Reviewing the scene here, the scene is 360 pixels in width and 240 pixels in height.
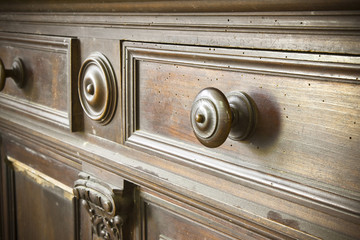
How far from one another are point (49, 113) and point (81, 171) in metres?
0.11

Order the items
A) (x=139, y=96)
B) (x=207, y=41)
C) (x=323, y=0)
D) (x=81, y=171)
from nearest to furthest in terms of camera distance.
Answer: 1. (x=323, y=0)
2. (x=207, y=41)
3. (x=139, y=96)
4. (x=81, y=171)

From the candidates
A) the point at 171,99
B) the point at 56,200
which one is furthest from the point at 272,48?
the point at 56,200

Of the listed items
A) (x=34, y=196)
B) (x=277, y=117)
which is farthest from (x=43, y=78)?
(x=277, y=117)

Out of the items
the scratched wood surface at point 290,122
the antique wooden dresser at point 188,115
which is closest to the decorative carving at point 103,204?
the antique wooden dresser at point 188,115

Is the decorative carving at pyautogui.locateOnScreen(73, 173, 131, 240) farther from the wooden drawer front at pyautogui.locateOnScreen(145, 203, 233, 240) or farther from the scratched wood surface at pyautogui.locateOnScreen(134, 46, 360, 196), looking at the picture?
the scratched wood surface at pyautogui.locateOnScreen(134, 46, 360, 196)

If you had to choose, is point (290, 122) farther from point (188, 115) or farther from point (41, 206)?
point (41, 206)

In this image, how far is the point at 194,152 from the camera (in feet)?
1.45

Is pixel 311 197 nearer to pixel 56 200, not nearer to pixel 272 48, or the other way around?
pixel 272 48

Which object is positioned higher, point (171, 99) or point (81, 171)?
point (171, 99)

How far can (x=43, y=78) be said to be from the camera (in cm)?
66

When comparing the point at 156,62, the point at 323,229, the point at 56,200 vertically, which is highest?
the point at 156,62

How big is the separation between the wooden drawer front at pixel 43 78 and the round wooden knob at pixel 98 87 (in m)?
0.04

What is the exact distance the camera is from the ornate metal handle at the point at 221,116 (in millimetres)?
354

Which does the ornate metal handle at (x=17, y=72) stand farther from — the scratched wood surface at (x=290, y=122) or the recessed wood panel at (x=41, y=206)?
the scratched wood surface at (x=290, y=122)
